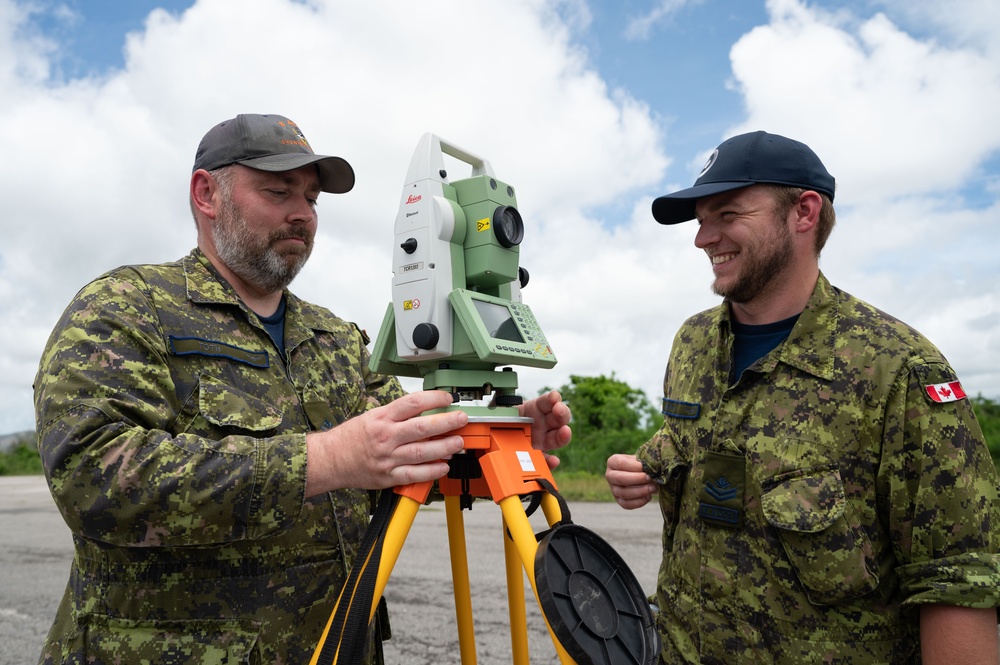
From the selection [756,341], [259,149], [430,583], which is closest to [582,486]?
[430,583]

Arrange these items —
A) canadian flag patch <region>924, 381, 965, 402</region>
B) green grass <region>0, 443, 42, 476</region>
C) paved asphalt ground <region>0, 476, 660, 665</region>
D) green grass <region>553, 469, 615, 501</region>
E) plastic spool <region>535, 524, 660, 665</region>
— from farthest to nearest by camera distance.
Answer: green grass <region>0, 443, 42, 476</region> → green grass <region>553, 469, 615, 501</region> → paved asphalt ground <region>0, 476, 660, 665</region> → canadian flag patch <region>924, 381, 965, 402</region> → plastic spool <region>535, 524, 660, 665</region>

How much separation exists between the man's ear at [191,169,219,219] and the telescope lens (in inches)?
39.8

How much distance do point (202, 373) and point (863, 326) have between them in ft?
6.64

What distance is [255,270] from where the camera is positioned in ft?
7.67

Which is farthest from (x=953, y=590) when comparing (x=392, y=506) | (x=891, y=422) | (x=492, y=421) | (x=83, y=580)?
(x=83, y=580)

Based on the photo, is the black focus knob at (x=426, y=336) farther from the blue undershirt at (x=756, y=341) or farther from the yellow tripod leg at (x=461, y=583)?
the blue undershirt at (x=756, y=341)

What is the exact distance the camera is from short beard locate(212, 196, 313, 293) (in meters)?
2.32

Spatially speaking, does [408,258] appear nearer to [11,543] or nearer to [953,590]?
[953,590]

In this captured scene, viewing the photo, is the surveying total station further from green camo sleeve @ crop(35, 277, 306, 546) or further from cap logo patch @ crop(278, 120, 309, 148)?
cap logo patch @ crop(278, 120, 309, 148)

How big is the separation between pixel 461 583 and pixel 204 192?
61.1 inches

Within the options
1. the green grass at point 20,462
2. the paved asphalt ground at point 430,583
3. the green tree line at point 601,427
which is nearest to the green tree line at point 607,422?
the green tree line at point 601,427

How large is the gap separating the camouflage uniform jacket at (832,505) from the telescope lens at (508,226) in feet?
3.01

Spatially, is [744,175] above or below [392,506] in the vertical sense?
above

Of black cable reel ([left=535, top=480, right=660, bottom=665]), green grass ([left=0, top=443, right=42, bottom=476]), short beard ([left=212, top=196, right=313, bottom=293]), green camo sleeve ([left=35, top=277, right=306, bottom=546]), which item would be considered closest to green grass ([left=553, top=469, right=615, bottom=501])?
short beard ([left=212, top=196, right=313, bottom=293])
